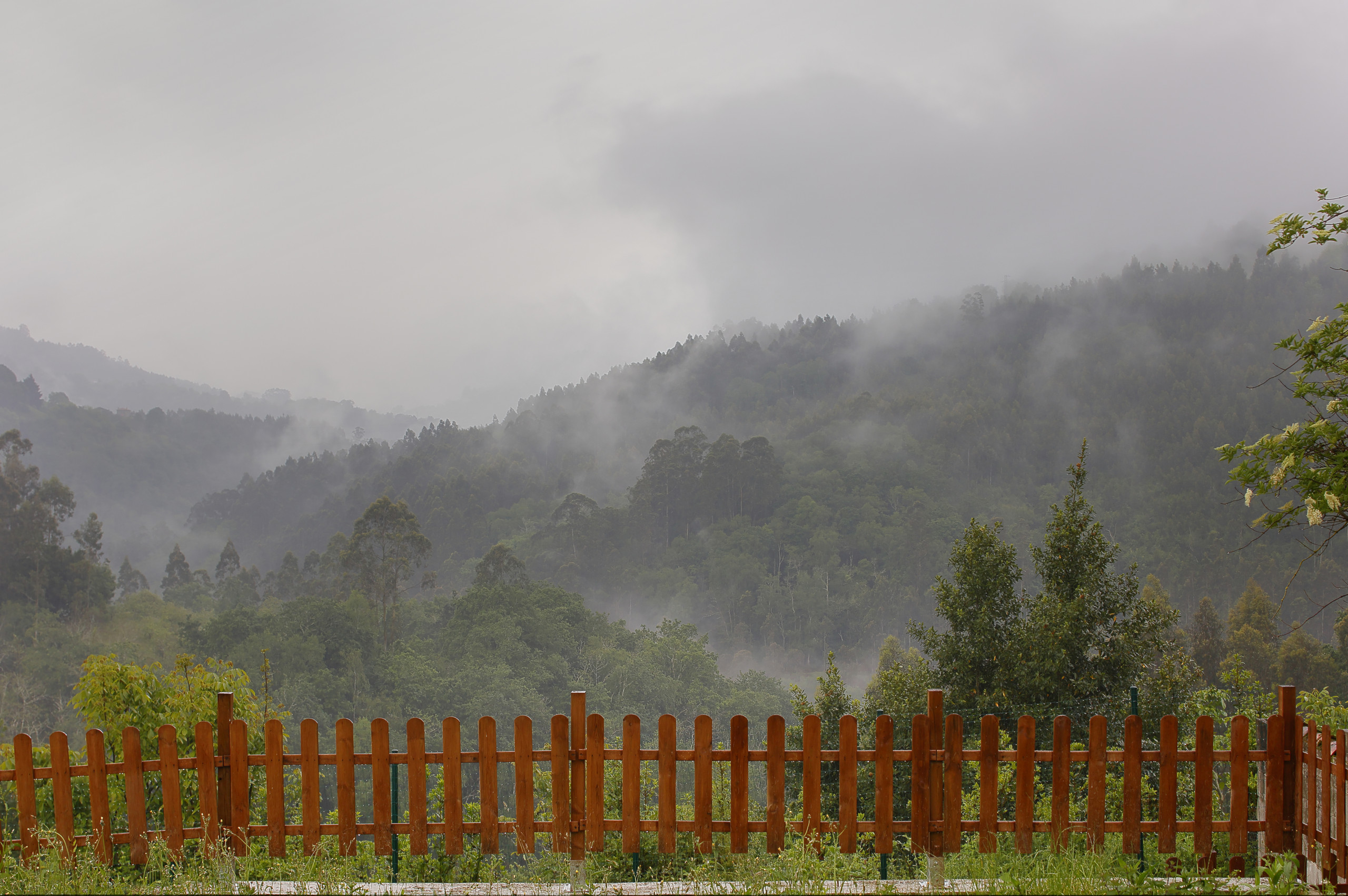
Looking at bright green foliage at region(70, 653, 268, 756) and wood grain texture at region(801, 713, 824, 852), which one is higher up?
wood grain texture at region(801, 713, 824, 852)

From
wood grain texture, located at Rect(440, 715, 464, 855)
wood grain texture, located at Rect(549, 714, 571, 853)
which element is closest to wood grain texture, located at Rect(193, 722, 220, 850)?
wood grain texture, located at Rect(440, 715, 464, 855)

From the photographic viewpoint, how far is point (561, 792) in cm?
550

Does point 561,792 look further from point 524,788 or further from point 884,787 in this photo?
point 884,787

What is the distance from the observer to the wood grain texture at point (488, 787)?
542 cm

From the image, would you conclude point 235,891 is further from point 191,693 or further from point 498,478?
point 498,478

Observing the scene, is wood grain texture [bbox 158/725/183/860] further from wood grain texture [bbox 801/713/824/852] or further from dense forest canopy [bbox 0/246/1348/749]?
dense forest canopy [bbox 0/246/1348/749]

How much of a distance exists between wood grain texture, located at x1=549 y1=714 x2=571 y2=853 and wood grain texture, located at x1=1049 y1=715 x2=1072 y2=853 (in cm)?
308

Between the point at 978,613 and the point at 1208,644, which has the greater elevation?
the point at 978,613

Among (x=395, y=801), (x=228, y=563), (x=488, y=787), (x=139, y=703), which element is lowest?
(x=228, y=563)

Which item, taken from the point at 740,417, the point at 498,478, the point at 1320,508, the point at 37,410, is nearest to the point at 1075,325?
the point at 740,417

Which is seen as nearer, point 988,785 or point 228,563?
point 988,785

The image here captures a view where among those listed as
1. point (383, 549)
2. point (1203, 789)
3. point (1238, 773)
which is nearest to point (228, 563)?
point (383, 549)

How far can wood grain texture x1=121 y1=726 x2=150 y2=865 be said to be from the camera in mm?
5434

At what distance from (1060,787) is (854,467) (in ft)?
343
